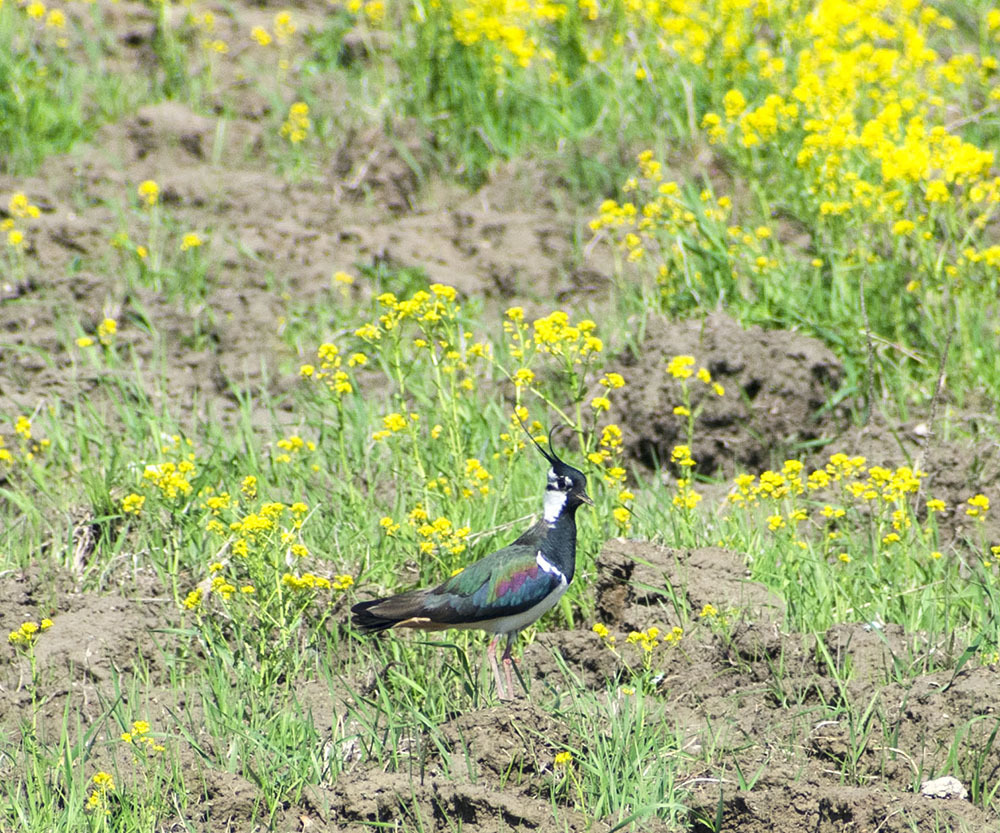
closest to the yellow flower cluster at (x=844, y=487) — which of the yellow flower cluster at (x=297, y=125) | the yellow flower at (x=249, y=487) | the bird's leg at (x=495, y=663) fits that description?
the bird's leg at (x=495, y=663)

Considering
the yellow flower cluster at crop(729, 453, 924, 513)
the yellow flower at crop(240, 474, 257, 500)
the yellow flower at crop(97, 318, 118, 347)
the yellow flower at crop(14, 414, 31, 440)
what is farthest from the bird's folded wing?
the yellow flower at crop(97, 318, 118, 347)

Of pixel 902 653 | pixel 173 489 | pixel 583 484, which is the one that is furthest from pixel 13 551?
pixel 902 653

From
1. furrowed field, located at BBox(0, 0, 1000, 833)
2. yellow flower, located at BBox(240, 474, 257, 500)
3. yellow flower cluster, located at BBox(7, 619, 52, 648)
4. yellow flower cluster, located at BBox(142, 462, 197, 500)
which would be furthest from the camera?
yellow flower cluster, located at BBox(142, 462, 197, 500)

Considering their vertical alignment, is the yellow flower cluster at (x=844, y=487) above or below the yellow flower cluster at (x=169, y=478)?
above

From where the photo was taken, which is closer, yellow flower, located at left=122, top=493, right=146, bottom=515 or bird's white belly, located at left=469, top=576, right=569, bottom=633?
bird's white belly, located at left=469, top=576, right=569, bottom=633

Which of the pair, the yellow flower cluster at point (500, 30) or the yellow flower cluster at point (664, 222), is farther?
the yellow flower cluster at point (500, 30)

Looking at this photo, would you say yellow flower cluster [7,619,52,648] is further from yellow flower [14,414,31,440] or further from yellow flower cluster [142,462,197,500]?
yellow flower [14,414,31,440]

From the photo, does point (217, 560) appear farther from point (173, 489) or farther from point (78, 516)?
point (78, 516)

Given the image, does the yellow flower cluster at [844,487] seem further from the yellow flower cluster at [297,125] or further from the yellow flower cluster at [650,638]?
the yellow flower cluster at [297,125]

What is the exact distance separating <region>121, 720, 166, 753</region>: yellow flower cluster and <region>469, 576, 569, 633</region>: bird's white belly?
0.93m

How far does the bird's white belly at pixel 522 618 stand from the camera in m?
4.28

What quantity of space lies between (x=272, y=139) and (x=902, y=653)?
4.80 m

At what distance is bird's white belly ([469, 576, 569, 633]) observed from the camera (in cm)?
428

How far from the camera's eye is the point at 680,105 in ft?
24.7
